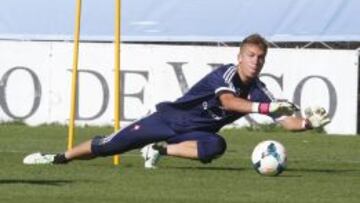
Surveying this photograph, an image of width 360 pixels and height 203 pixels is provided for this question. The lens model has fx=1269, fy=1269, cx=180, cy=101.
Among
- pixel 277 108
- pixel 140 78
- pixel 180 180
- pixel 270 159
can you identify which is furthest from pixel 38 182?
pixel 140 78

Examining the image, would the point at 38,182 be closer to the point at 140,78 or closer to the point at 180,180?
the point at 180,180

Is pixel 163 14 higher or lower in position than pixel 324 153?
higher

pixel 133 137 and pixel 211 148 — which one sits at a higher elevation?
pixel 133 137

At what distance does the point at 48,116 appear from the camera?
2516 centimetres

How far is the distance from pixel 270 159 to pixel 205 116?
0.82 meters

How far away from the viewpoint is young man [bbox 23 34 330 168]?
1276 centimetres

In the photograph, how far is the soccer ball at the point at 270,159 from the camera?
13.3 m

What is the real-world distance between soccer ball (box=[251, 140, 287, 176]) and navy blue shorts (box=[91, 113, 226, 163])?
380 mm

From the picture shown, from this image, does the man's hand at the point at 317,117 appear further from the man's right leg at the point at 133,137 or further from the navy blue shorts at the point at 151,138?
the man's right leg at the point at 133,137

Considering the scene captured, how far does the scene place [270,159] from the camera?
13.3m

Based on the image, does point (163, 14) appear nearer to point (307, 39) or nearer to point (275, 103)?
point (307, 39)

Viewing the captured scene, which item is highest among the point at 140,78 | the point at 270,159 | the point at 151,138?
the point at 140,78

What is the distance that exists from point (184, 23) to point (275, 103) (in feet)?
49.0

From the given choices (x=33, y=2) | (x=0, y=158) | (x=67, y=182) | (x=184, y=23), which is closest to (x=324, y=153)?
(x=0, y=158)
